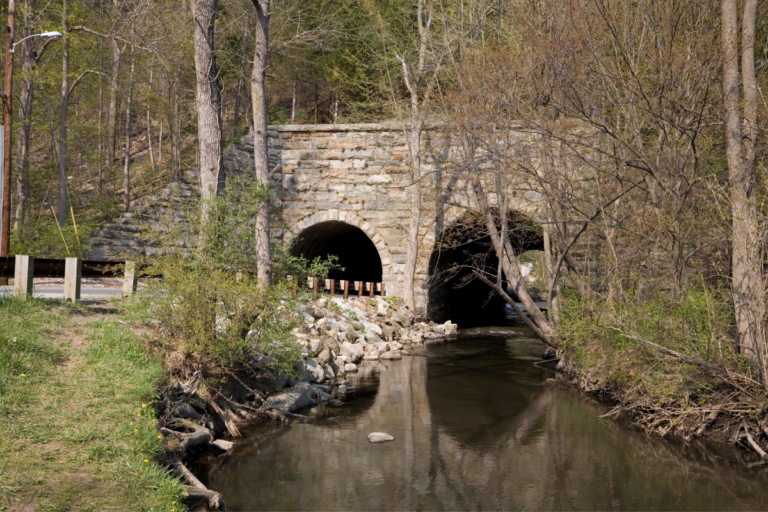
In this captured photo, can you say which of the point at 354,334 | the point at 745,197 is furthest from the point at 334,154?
the point at 745,197

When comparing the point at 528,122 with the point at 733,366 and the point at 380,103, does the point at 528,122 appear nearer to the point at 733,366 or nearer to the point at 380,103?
the point at 733,366

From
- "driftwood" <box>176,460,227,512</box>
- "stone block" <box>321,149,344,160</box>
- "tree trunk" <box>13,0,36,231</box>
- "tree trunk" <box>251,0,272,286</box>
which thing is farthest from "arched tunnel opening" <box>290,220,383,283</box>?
"driftwood" <box>176,460,227,512</box>

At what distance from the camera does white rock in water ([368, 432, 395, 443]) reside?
293 inches

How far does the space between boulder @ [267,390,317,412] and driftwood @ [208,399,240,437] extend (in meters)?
0.85

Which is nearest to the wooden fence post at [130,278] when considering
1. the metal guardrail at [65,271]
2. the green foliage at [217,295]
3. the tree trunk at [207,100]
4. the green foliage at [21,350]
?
the metal guardrail at [65,271]

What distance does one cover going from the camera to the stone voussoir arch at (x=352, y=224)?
1698 cm

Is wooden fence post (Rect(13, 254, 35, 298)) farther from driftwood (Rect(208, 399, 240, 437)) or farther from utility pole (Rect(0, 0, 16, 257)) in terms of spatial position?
utility pole (Rect(0, 0, 16, 257))

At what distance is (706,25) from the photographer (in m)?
8.95

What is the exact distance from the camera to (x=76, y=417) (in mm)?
5402

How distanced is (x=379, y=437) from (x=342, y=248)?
15.3 meters

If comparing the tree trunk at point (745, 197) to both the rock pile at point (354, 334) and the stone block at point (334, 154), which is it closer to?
the rock pile at point (354, 334)

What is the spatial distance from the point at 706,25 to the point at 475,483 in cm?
712

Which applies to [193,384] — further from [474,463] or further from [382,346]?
[382,346]

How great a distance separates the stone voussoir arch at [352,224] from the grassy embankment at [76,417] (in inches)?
378
